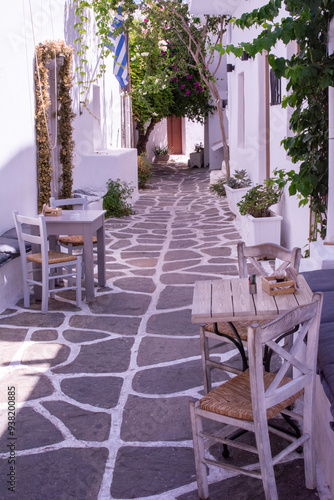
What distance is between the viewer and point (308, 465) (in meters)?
2.94

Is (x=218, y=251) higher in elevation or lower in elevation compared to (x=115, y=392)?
higher

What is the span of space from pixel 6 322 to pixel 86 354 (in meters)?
1.25

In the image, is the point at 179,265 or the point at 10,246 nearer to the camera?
the point at 10,246

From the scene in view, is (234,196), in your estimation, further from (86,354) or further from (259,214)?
(86,354)

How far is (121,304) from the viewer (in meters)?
6.35

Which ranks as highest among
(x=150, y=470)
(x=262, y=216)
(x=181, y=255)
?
(x=262, y=216)

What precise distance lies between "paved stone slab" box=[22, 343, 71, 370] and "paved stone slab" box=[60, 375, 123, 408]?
396 millimetres

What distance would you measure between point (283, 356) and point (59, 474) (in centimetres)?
147

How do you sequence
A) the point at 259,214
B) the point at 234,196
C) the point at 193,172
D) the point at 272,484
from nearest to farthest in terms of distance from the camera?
the point at 272,484 → the point at 259,214 → the point at 234,196 → the point at 193,172

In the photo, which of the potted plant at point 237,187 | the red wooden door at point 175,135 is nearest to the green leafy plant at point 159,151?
the red wooden door at point 175,135

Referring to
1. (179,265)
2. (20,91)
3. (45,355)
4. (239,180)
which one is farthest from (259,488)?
(239,180)

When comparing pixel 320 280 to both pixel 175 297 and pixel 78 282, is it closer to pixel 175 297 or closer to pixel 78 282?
pixel 175 297

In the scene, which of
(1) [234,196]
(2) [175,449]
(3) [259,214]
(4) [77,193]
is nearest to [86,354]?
(2) [175,449]

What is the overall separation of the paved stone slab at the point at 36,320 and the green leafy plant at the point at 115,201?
19.8 feet
